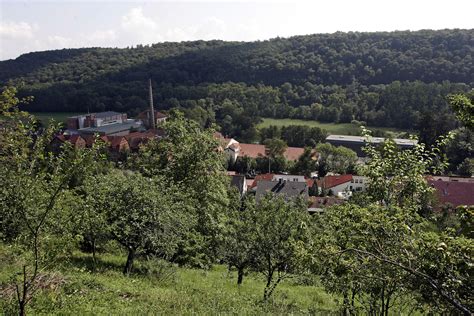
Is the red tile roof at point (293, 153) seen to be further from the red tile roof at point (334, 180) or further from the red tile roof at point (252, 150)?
the red tile roof at point (334, 180)

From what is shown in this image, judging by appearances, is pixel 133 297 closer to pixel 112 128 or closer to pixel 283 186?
pixel 283 186

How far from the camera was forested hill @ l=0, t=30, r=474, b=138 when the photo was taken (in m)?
96.8

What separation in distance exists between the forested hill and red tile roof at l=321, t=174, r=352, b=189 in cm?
3832

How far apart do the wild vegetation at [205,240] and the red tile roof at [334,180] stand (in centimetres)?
3446

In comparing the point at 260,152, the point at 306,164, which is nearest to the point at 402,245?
the point at 306,164

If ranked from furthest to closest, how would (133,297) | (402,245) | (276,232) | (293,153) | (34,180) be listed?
1. (293,153)
2. (276,232)
3. (133,297)
4. (34,180)
5. (402,245)

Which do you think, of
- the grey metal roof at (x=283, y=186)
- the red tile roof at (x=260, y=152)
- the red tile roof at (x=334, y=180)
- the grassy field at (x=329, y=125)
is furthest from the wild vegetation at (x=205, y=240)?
the grassy field at (x=329, y=125)

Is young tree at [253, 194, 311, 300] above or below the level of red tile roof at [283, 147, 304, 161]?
above

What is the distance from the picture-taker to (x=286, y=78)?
419 ft

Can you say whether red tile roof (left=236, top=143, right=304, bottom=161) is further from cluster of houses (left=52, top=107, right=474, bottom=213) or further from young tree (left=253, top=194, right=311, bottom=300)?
young tree (left=253, top=194, right=311, bottom=300)

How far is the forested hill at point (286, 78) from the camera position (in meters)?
96.8

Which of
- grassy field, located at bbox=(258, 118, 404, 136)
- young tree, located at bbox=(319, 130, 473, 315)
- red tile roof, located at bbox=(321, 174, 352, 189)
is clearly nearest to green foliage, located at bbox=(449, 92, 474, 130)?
young tree, located at bbox=(319, 130, 473, 315)

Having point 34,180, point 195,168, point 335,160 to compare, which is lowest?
point 335,160

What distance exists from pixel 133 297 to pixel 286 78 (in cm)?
12127
